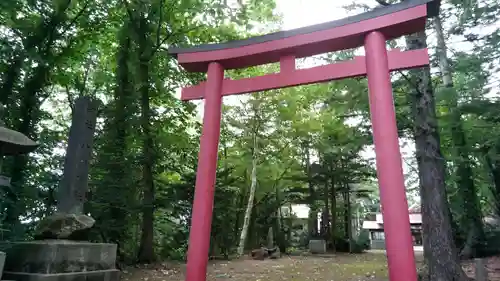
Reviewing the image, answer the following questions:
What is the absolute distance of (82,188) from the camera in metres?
6.62

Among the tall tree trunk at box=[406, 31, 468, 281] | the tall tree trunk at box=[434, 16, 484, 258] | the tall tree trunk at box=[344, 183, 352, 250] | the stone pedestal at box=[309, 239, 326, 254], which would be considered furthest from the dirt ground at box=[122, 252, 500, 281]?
the tall tree trunk at box=[344, 183, 352, 250]

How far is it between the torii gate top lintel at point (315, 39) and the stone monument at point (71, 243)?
8.83ft

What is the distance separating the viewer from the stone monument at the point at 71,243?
552 cm

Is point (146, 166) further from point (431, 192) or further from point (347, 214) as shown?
point (347, 214)

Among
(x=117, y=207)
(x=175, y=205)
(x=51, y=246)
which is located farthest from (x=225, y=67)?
(x=175, y=205)

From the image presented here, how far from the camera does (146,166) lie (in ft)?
34.1

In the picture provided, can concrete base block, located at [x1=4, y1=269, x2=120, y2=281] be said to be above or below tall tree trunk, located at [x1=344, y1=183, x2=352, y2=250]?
below

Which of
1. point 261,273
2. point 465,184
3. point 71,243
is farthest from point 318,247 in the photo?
point 71,243

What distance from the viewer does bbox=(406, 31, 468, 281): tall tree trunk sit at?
20.5ft

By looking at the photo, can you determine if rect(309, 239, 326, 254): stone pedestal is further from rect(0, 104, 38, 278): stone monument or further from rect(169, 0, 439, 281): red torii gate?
rect(0, 104, 38, 278): stone monument

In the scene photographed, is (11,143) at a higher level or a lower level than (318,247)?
higher

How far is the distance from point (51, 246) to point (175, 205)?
6.60 meters

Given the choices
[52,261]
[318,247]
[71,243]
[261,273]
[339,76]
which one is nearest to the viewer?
[339,76]

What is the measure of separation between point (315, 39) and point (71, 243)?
5309mm
